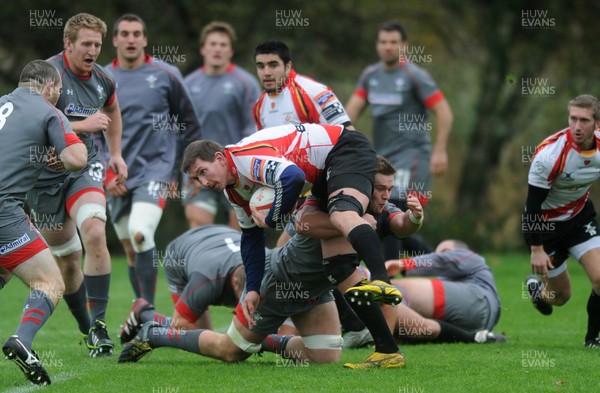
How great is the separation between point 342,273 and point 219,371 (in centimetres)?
110

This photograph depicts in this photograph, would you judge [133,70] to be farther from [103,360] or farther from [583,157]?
[583,157]

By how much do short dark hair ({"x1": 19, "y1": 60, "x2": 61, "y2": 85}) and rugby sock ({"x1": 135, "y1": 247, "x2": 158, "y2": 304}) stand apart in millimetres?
Result: 2986

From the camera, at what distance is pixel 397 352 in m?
6.38

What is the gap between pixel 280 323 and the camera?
22.0 ft

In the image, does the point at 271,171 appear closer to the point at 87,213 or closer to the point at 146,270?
the point at 87,213

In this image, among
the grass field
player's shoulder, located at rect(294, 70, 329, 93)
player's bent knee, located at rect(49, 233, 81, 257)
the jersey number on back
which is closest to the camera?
the grass field

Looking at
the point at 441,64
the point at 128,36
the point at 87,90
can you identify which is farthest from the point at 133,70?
the point at 441,64

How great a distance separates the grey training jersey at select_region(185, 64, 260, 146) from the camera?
11.2 meters

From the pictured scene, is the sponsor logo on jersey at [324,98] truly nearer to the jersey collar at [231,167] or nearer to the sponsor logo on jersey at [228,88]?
the jersey collar at [231,167]

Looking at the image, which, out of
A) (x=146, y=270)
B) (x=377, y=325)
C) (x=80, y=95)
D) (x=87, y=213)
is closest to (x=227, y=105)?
(x=146, y=270)

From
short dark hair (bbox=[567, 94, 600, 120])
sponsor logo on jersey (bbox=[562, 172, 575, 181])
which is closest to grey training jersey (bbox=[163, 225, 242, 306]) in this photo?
sponsor logo on jersey (bbox=[562, 172, 575, 181])

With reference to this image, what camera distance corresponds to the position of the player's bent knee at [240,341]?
6.73 meters

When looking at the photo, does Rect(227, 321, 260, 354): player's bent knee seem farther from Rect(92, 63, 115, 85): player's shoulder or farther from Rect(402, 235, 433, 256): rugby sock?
Rect(402, 235, 433, 256): rugby sock

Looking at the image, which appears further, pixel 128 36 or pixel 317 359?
pixel 128 36
